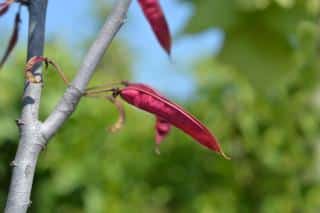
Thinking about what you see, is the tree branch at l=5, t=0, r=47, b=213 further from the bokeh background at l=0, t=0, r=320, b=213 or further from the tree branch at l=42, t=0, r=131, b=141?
the bokeh background at l=0, t=0, r=320, b=213

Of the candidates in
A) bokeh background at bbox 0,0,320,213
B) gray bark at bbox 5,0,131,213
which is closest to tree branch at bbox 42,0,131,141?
gray bark at bbox 5,0,131,213

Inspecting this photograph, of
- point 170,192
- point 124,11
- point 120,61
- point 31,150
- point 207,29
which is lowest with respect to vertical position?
point 31,150

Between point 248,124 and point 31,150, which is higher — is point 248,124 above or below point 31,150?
above

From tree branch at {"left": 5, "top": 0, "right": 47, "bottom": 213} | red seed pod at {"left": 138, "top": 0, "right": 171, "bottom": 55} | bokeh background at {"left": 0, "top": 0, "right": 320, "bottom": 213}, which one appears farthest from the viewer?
bokeh background at {"left": 0, "top": 0, "right": 320, "bottom": 213}

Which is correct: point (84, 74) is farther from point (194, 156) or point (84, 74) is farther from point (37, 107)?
point (194, 156)

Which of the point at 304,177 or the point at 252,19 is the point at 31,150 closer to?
the point at 252,19

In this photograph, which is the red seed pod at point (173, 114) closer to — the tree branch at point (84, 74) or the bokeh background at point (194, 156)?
the tree branch at point (84, 74)

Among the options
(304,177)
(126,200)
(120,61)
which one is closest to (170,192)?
(126,200)

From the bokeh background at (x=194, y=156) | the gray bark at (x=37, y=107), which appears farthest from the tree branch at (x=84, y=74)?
the bokeh background at (x=194, y=156)
